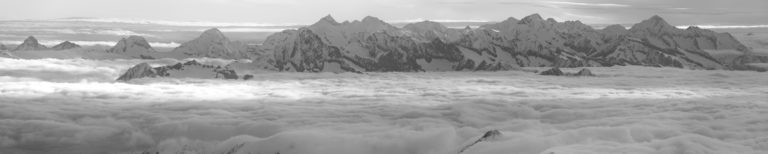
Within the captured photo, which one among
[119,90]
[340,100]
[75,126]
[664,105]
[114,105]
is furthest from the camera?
[119,90]

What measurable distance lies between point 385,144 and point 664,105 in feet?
175

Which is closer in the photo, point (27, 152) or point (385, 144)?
point (385, 144)

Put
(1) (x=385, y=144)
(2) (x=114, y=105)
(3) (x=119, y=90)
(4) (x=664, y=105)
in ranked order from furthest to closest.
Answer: (3) (x=119, y=90) < (2) (x=114, y=105) < (4) (x=664, y=105) < (1) (x=385, y=144)

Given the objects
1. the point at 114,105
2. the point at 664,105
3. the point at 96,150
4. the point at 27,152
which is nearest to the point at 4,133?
the point at 27,152

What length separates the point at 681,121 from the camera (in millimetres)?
87438

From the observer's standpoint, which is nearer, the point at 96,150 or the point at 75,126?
the point at 96,150

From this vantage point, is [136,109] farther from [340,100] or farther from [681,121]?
[681,121]

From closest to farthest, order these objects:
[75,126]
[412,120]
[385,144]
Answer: [385,144], [75,126], [412,120]

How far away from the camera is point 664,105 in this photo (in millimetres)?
113438

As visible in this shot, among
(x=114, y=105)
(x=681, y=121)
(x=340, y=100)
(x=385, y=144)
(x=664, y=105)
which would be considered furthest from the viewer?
(x=340, y=100)

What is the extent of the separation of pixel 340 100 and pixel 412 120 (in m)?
36.7

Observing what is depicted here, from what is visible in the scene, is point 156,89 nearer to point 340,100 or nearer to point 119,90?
point 119,90

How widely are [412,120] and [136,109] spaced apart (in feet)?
141

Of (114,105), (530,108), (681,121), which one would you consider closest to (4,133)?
(114,105)
